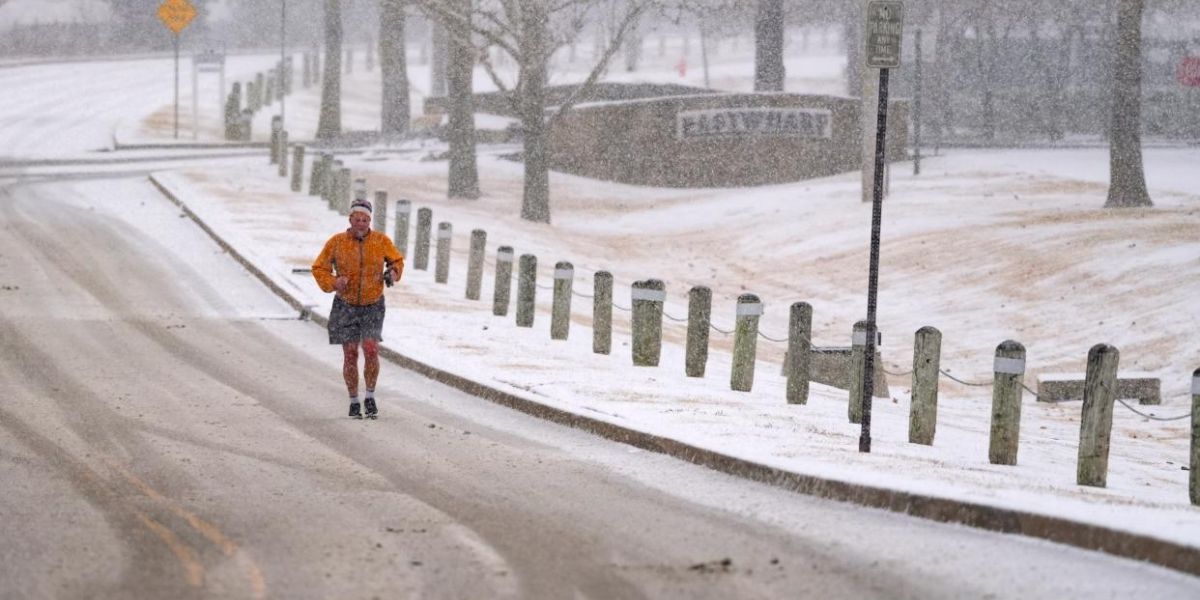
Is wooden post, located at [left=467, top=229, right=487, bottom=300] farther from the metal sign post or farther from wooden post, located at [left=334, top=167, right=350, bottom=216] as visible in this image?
the metal sign post

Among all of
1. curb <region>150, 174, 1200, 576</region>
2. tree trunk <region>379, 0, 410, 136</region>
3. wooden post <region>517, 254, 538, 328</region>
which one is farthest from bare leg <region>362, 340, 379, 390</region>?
tree trunk <region>379, 0, 410, 136</region>

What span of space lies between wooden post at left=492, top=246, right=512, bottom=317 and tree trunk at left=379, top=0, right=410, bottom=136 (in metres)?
26.6

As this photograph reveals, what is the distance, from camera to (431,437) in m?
11.8

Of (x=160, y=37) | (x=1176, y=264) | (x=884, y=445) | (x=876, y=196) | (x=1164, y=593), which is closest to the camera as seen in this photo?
(x=1164, y=593)

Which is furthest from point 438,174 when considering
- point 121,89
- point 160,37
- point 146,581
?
point 160,37

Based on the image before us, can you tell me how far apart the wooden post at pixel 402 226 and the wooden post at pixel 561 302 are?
6788 mm

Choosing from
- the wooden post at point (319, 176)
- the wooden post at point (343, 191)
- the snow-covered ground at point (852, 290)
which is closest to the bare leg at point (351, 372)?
the snow-covered ground at point (852, 290)

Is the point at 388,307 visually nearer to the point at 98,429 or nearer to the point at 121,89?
the point at 98,429

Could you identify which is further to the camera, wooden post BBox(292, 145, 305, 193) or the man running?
wooden post BBox(292, 145, 305, 193)

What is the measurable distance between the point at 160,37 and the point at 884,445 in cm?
7772

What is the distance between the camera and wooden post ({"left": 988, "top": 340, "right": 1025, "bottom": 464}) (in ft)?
40.7

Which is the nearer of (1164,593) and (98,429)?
(1164,593)

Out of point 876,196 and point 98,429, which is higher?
point 876,196

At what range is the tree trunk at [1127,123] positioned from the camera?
28.3 m
